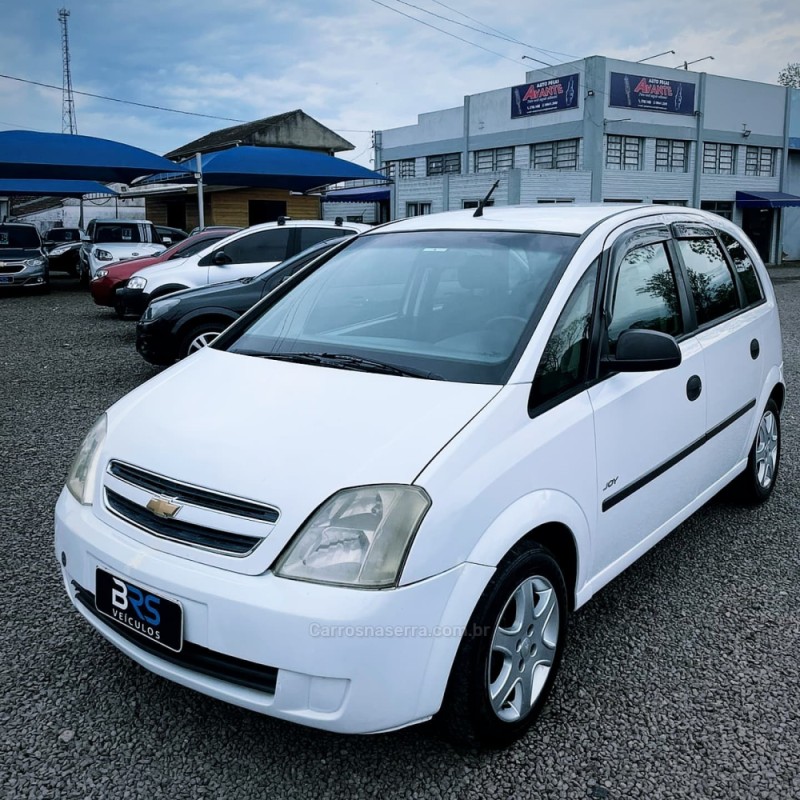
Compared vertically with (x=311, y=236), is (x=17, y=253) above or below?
below

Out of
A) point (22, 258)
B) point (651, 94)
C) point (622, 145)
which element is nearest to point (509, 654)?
point (22, 258)

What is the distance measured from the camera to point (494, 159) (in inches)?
1439

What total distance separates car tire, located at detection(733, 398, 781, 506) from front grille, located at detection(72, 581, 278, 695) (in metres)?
3.21

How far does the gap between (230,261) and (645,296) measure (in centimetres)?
844

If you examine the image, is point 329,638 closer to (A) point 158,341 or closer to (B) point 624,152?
(A) point 158,341

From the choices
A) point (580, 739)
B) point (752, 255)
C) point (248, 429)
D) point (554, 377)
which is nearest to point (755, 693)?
point (580, 739)

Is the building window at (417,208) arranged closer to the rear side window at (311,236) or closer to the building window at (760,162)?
the building window at (760,162)

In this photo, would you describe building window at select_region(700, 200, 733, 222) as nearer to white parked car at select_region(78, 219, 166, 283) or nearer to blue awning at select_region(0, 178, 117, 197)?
white parked car at select_region(78, 219, 166, 283)

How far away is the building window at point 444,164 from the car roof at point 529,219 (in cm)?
3605

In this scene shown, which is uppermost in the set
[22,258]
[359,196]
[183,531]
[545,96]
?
[545,96]

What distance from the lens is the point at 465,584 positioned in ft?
7.20

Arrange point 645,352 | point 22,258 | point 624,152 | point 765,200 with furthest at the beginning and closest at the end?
1. point 765,200
2. point 624,152
3. point 22,258
4. point 645,352

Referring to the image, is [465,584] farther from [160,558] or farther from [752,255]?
[752,255]

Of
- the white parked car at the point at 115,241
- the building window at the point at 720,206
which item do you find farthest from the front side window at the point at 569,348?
the building window at the point at 720,206
